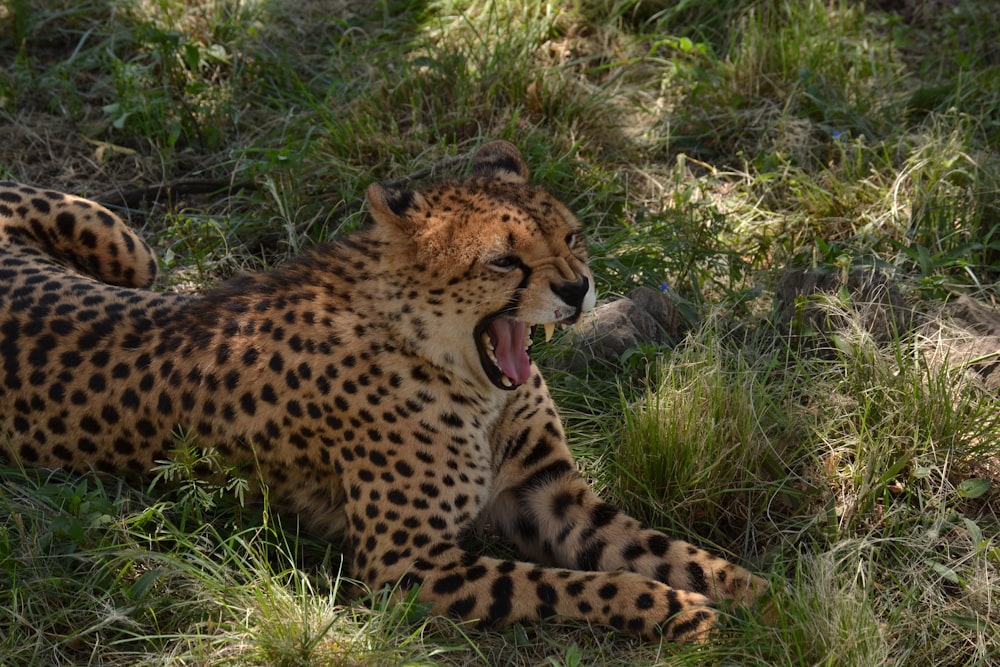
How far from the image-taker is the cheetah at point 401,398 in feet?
11.0

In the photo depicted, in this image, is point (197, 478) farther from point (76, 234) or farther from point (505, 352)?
point (76, 234)

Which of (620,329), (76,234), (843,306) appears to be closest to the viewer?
(843,306)

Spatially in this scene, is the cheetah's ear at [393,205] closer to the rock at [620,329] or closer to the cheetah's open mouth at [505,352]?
the cheetah's open mouth at [505,352]

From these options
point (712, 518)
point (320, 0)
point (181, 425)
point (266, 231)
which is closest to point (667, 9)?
point (320, 0)

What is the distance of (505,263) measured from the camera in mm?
3342

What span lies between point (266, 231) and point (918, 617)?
9.62 feet

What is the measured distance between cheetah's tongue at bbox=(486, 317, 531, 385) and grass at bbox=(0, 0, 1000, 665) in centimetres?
48

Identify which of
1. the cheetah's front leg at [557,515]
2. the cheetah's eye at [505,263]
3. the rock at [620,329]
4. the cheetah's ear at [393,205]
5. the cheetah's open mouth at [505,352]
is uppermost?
the cheetah's ear at [393,205]

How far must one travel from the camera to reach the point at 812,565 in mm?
→ 3299

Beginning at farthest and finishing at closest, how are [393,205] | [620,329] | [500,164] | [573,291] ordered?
1. [620,329]
2. [500,164]
3. [393,205]
4. [573,291]

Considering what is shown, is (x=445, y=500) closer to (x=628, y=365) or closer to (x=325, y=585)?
(x=325, y=585)

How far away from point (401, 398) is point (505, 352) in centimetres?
31

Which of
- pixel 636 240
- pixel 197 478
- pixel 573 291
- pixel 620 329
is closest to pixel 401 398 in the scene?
pixel 573 291

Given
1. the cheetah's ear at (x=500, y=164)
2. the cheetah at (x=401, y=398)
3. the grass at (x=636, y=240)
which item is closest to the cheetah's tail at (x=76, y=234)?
the grass at (x=636, y=240)
